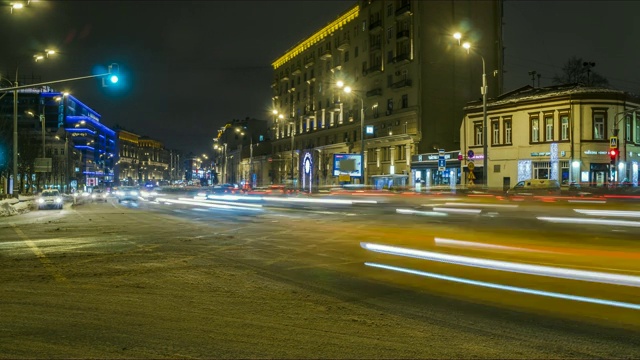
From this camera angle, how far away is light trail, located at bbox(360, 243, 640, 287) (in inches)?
321

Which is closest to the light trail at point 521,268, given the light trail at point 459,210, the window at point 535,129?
the light trail at point 459,210

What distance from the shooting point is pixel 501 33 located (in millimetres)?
61906

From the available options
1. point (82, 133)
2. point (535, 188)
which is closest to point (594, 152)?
point (535, 188)

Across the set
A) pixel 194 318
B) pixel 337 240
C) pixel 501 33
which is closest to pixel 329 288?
pixel 194 318

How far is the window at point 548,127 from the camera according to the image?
4316 cm

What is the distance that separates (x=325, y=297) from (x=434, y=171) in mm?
49208

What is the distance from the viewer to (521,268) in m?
9.34

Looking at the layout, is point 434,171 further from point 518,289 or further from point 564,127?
point 518,289

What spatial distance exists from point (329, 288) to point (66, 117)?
146910 mm

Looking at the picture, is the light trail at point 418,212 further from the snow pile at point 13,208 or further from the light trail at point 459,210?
the snow pile at point 13,208

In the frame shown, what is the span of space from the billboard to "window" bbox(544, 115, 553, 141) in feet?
54.4

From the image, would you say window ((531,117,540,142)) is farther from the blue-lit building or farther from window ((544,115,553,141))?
the blue-lit building

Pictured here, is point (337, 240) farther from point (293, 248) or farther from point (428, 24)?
point (428, 24)

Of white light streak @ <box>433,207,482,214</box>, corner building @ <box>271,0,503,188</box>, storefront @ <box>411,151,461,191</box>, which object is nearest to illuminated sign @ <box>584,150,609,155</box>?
storefront @ <box>411,151,461,191</box>
